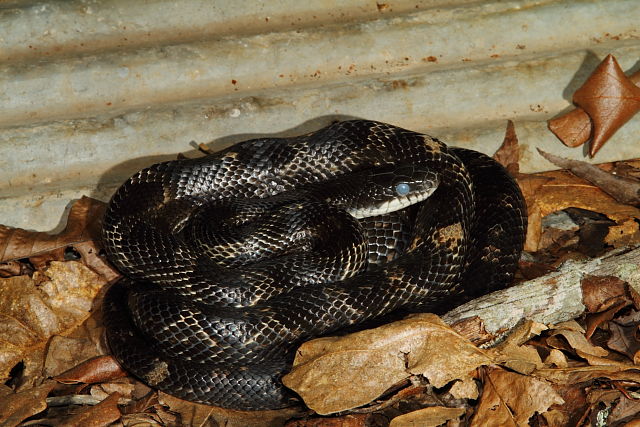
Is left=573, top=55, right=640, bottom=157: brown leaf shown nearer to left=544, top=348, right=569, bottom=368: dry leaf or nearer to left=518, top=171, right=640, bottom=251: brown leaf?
left=518, top=171, right=640, bottom=251: brown leaf

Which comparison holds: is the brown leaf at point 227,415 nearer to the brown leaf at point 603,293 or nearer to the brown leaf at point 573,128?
the brown leaf at point 603,293

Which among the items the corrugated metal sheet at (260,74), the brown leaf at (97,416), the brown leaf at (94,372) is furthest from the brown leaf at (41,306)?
the brown leaf at (97,416)

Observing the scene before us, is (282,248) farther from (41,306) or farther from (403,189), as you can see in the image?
(41,306)

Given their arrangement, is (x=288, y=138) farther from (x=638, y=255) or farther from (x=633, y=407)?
(x=633, y=407)

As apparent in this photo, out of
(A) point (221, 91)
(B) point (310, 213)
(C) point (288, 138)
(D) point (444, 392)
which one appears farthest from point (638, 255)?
(A) point (221, 91)

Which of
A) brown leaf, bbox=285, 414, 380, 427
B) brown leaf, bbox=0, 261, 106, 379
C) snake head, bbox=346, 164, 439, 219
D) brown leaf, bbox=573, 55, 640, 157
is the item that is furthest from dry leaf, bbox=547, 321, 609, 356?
brown leaf, bbox=0, 261, 106, 379

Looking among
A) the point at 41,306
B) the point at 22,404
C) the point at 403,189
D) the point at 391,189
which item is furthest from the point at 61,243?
the point at 403,189
